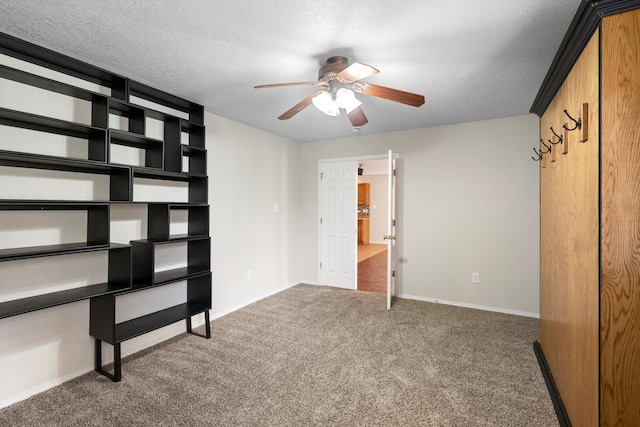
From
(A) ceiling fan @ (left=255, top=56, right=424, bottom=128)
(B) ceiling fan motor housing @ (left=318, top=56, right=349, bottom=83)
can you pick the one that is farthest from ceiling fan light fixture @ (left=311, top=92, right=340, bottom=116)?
(B) ceiling fan motor housing @ (left=318, top=56, right=349, bottom=83)

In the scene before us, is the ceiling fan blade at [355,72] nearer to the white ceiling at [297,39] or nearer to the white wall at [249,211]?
the white ceiling at [297,39]

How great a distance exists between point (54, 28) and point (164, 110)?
1.17 m

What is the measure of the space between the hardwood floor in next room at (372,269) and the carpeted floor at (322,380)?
1424mm

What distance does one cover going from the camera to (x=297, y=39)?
1.91 metres

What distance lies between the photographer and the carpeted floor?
188 centimetres

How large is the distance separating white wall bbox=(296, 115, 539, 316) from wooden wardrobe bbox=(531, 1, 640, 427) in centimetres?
186

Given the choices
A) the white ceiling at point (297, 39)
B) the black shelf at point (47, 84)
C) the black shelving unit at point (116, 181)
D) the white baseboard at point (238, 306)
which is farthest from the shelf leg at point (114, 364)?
the white ceiling at point (297, 39)

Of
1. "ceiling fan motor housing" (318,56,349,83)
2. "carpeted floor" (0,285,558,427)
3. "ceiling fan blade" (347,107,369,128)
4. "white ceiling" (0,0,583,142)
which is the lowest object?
"carpeted floor" (0,285,558,427)

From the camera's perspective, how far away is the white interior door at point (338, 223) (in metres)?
4.64

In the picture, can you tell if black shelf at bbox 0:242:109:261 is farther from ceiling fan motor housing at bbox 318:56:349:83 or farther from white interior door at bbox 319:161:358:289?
white interior door at bbox 319:161:358:289

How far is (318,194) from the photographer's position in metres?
4.88

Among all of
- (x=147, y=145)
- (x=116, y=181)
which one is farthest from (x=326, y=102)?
(x=116, y=181)

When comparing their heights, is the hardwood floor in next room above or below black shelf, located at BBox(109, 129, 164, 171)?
below

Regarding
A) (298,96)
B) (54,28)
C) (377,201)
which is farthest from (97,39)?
(377,201)
